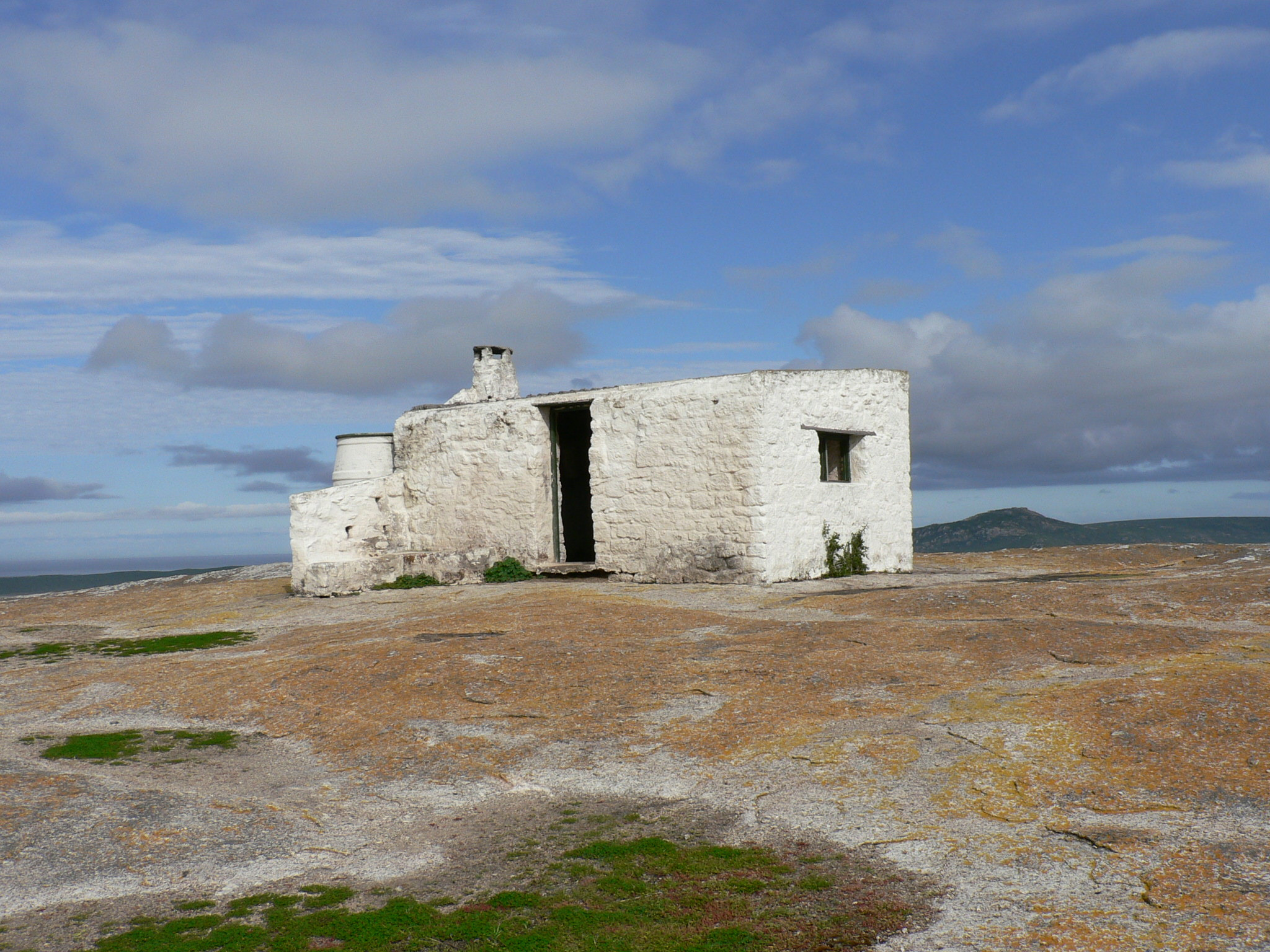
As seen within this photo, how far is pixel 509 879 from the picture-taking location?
489cm

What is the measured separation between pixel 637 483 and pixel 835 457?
3.52 meters

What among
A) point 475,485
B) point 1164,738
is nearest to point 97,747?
point 1164,738

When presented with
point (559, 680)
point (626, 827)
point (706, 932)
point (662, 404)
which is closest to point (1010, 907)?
point (706, 932)

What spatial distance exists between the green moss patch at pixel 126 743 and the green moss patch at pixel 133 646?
358 centimetres

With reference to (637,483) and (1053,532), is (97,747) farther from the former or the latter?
(1053,532)

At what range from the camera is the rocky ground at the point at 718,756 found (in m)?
4.66

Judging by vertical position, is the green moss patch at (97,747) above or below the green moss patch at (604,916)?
above

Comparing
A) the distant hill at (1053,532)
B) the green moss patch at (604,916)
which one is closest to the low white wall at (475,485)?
the green moss patch at (604,916)

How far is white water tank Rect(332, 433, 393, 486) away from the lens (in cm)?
1884

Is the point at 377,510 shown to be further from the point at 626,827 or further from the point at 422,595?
the point at 626,827

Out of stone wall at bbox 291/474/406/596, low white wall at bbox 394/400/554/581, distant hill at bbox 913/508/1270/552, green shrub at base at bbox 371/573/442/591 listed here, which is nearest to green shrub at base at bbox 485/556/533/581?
low white wall at bbox 394/400/554/581

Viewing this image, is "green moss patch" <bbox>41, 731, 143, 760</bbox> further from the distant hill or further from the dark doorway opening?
the distant hill

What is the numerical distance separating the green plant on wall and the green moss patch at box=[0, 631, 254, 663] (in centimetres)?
891

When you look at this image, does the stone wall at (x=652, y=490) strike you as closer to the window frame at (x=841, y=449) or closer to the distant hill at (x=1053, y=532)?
the window frame at (x=841, y=449)
